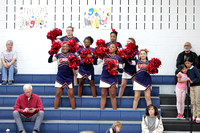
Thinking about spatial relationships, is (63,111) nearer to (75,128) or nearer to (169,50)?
(75,128)

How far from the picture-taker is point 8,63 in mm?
8938

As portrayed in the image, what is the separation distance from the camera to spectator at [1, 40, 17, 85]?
8.78m

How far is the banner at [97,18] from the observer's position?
968 centimetres

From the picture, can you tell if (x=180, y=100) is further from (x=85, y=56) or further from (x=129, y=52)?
(x=85, y=56)

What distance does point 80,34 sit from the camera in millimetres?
9688

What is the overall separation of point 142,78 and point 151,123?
1.19 m

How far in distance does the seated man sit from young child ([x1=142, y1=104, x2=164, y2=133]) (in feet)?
6.53

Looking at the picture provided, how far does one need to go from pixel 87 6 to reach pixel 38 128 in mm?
3947

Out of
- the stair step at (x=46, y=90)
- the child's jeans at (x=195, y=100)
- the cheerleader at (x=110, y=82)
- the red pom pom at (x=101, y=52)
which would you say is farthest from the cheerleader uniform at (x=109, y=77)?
A: the child's jeans at (x=195, y=100)

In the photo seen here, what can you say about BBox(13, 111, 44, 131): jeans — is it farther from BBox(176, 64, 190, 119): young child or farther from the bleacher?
BBox(176, 64, 190, 119): young child

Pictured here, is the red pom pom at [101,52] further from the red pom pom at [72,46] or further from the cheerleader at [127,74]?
the cheerleader at [127,74]

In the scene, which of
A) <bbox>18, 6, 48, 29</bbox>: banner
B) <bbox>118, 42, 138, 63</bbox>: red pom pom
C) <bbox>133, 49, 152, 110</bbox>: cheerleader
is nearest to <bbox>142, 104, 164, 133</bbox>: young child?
<bbox>133, 49, 152, 110</bbox>: cheerleader

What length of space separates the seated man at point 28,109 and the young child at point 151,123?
78.3 inches


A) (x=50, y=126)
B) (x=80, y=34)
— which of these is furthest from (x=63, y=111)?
(x=80, y=34)
